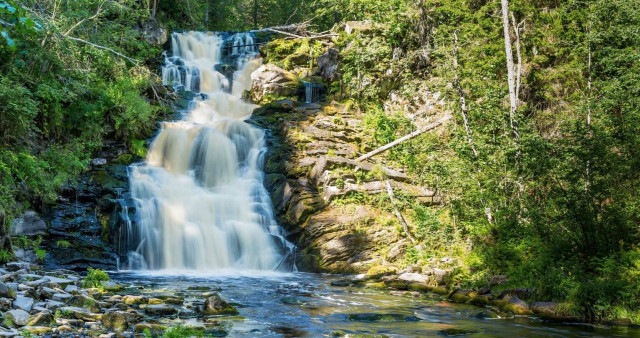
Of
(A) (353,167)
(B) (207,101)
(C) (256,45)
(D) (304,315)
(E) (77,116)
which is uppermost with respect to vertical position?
(C) (256,45)

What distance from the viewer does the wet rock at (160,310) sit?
8.02 meters

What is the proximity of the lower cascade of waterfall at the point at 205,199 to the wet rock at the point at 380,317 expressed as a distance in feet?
22.7

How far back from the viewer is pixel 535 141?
10.6 metres

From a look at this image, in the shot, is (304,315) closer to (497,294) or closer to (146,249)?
(497,294)

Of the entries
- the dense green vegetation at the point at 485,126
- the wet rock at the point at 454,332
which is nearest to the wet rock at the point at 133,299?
the dense green vegetation at the point at 485,126

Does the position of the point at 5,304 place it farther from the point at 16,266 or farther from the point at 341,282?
the point at 341,282

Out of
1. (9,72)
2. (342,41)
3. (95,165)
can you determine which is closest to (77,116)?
(95,165)

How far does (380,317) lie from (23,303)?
5866mm

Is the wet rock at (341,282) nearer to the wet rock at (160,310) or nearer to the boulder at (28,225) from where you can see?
the wet rock at (160,310)

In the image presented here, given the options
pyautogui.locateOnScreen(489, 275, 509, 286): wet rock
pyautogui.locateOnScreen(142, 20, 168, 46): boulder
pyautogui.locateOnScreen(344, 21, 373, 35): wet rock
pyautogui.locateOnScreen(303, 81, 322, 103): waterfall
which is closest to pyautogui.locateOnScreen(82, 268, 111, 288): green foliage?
pyautogui.locateOnScreen(489, 275, 509, 286): wet rock

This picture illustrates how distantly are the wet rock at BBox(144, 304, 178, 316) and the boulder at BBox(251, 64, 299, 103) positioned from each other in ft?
58.8

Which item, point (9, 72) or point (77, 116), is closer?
point (9, 72)

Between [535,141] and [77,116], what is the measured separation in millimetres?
15096

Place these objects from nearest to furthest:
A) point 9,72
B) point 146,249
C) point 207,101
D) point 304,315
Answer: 1. point 304,315
2. point 9,72
3. point 146,249
4. point 207,101
